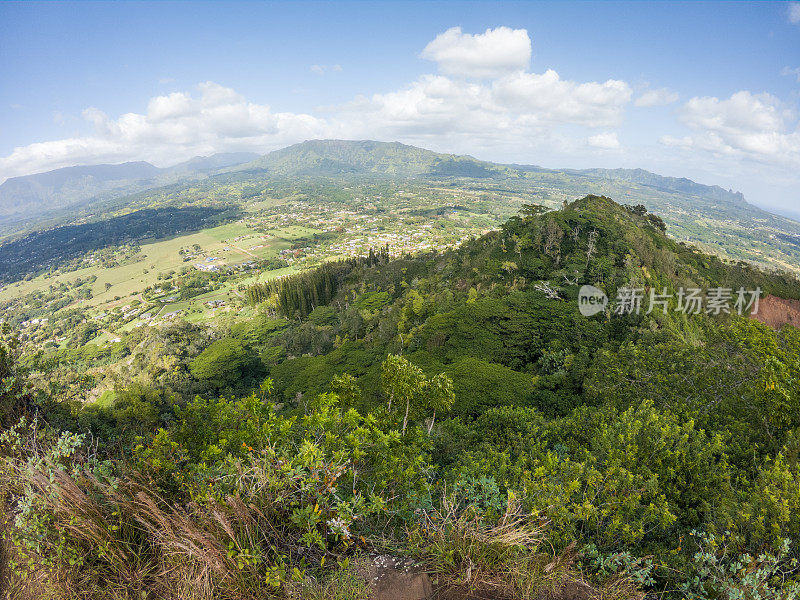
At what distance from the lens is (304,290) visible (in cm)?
7231

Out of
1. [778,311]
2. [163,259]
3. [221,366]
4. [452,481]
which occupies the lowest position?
[221,366]

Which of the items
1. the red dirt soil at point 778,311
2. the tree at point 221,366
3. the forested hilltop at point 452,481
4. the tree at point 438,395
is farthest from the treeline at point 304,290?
the red dirt soil at point 778,311

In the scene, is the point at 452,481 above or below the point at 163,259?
above

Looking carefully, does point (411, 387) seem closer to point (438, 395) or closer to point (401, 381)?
point (401, 381)

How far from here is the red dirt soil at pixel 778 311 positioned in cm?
3466

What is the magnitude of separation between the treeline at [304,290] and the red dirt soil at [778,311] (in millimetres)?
63602

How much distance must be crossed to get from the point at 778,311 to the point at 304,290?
69.1m

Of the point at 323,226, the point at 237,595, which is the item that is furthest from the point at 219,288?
the point at 237,595

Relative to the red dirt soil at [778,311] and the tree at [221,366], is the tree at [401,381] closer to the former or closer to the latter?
the tree at [221,366]

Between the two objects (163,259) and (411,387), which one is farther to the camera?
(163,259)

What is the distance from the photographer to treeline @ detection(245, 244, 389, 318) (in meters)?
71.6

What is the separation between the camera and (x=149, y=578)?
3793 mm

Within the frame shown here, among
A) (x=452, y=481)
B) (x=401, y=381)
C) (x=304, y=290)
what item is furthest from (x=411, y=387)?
(x=304, y=290)

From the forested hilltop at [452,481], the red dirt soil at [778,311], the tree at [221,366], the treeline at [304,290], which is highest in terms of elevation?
the forested hilltop at [452,481]
